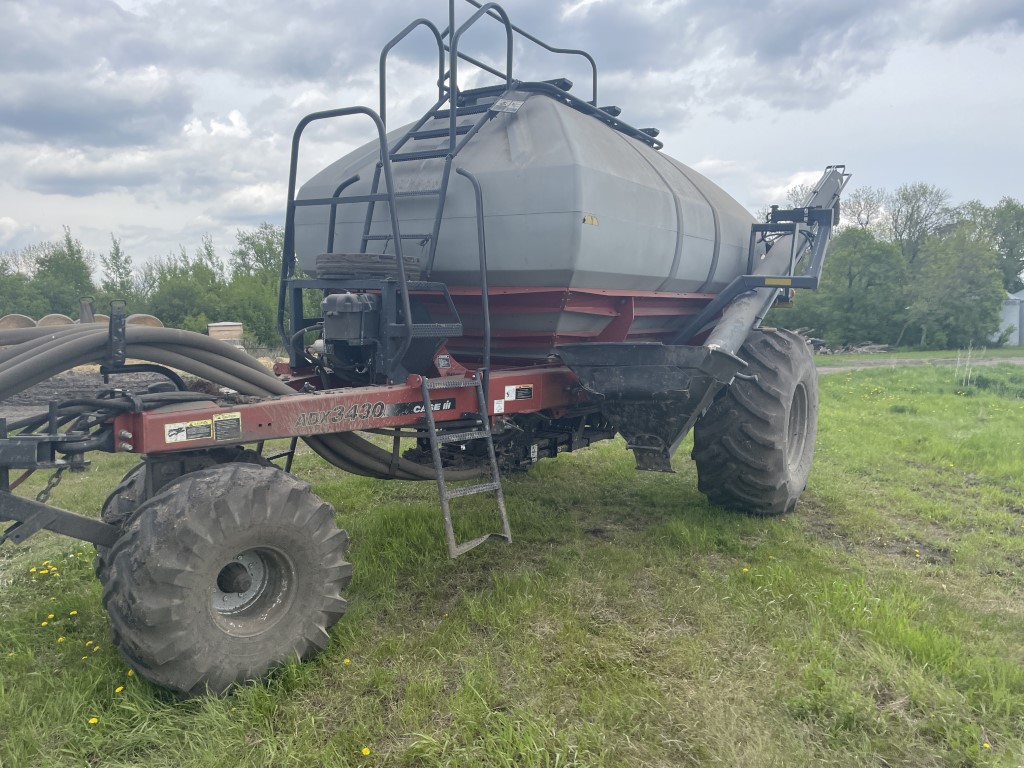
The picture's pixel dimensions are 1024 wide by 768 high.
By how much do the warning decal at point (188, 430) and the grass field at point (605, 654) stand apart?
988mm

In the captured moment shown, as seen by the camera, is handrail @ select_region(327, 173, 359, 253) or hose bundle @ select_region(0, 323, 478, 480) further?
handrail @ select_region(327, 173, 359, 253)

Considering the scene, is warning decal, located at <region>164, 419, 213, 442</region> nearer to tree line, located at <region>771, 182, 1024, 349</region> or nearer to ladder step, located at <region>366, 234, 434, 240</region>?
ladder step, located at <region>366, 234, 434, 240</region>

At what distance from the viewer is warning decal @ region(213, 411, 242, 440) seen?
3.17 m

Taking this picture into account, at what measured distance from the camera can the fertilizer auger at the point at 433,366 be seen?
2.98 m

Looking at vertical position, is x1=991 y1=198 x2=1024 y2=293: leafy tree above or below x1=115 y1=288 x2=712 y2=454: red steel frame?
above

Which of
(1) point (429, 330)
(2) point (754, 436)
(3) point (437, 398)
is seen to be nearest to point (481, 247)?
(1) point (429, 330)

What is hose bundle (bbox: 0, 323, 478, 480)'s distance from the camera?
2918mm

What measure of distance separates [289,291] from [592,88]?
2965 mm

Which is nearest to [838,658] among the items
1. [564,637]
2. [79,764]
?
[564,637]

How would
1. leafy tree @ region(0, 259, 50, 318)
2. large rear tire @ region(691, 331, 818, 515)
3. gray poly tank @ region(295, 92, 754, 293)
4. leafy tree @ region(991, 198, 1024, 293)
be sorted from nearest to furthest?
gray poly tank @ region(295, 92, 754, 293), large rear tire @ region(691, 331, 818, 515), leafy tree @ region(0, 259, 50, 318), leafy tree @ region(991, 198, 1024, 293)

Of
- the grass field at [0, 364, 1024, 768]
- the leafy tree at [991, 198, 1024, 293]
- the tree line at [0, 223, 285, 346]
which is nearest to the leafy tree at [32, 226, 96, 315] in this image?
the tree line at [0, 223, 285, 346]

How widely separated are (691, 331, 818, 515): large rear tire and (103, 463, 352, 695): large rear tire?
109 inches

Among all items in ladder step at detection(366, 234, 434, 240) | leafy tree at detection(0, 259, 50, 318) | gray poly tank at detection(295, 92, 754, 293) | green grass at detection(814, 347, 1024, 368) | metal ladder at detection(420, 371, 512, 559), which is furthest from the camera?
leafy tree at detection(0, 259, 50, 318)

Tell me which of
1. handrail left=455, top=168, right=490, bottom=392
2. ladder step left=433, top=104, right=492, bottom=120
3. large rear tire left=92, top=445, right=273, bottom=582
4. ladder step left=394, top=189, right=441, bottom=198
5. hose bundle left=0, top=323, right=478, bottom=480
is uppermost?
ladder step left=433, top=104, right=492, bottom=120
